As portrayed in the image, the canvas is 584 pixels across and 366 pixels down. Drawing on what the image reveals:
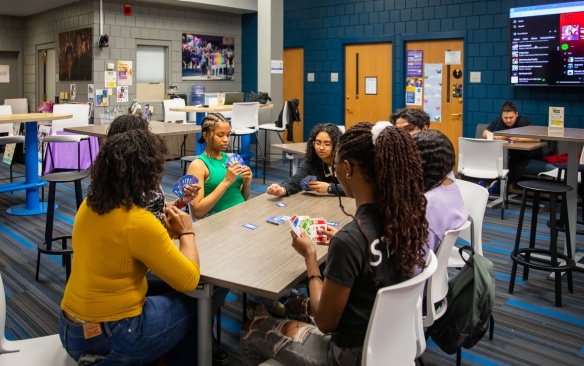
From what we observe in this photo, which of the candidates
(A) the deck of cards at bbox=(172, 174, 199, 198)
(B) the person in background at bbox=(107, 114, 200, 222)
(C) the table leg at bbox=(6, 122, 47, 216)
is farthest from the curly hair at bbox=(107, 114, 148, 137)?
(C) the table leg at bbox=(6, 122, 47, 216)

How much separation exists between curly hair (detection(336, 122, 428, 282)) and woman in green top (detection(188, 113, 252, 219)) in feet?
4.69

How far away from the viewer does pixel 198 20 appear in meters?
10.1

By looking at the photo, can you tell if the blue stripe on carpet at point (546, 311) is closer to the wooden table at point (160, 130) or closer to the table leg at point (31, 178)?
the wooden table at point (160, 130)

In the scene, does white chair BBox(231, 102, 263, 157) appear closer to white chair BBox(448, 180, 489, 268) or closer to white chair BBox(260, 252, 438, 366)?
white chair BBox(448, 180, 489, 268)

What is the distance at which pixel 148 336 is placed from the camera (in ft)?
6.11

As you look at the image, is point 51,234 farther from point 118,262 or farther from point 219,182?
point 118,262

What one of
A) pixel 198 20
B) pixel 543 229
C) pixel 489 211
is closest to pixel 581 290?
pixel 543 229

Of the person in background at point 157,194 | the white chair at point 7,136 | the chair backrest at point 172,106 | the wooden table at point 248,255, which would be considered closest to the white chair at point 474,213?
the wooden table at point 248,255

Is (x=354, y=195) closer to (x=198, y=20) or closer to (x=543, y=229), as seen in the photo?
(x=543, y=229)

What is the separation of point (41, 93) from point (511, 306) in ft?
32.9

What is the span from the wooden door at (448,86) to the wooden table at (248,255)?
5.60 metres

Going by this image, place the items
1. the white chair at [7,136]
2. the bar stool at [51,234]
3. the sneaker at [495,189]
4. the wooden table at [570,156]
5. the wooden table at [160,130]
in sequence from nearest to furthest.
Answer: the bar stool at [51,234] < the wooden table at [570,156] < the wooden table at [160,130] < the white chair at [7,136] < the sneaker at [495,189]

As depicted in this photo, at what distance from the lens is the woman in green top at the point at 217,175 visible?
3.03m

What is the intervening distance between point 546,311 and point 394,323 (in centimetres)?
225
